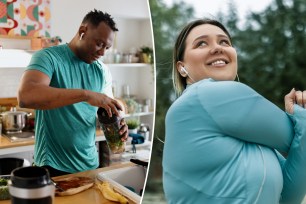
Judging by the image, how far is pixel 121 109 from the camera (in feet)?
2.88

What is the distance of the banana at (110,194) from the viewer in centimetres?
78

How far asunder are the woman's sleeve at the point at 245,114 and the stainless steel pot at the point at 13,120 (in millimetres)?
951

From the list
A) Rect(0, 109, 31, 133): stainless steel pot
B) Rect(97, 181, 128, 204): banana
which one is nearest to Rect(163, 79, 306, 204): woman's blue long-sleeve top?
Rect(97, 181, 128, 204): banana

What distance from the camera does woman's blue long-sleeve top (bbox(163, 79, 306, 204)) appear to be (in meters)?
0.52

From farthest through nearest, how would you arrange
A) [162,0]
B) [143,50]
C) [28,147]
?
1. [28,147]
2. [143,50]
3. [162,0]

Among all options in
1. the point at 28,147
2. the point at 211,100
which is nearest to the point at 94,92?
the point at 211,100

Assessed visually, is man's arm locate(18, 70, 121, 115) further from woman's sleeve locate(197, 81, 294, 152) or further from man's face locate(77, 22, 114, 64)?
woman's sleeve locate(197, 81, 294, 152)

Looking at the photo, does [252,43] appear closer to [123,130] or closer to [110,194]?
[123,130]

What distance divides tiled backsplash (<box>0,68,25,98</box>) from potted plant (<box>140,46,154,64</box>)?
40 cm

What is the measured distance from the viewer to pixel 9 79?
1026 millimetres

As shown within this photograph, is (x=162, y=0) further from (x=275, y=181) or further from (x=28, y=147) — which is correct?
(x=28, y=147)

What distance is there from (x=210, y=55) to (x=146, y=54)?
0.34 metres

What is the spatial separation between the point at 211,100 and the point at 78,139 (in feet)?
1.87

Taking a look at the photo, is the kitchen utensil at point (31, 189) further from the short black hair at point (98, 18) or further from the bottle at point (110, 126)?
the short black hair at point (98, 18)
